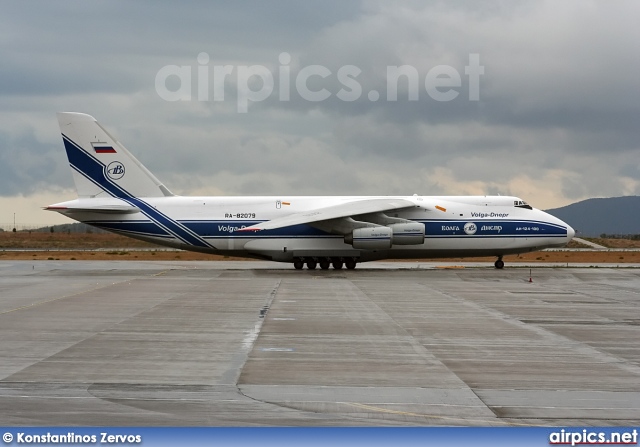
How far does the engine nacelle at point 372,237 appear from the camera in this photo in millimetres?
40219

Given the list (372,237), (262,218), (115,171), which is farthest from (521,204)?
(115,171)

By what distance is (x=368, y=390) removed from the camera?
11.4m

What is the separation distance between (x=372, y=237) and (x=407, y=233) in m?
1.80

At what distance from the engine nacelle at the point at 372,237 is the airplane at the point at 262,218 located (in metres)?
0.50

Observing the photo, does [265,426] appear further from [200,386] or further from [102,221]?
[102,221]

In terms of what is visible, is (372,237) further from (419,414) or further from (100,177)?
(419,414)

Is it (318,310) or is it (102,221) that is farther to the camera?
(102,221)

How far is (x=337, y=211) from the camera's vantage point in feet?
135

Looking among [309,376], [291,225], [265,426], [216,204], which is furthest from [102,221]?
[265,426]

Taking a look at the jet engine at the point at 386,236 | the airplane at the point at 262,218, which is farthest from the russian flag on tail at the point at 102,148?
the jet engine at the point at 386,236

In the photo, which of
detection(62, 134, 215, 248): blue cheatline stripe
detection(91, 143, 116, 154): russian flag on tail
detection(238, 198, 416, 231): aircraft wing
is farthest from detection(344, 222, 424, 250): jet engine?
detection(91, 143, 116, 154): russian flag on tail

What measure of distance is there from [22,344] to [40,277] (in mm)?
22245

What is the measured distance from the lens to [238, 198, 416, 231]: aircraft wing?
40156 mm

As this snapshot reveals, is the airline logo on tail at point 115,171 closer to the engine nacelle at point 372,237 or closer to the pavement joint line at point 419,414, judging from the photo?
the engine nacelle at point 372,237
